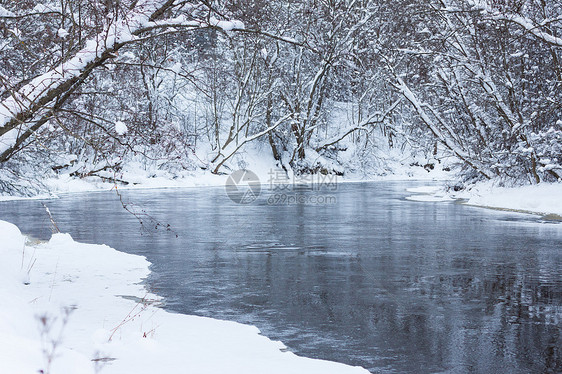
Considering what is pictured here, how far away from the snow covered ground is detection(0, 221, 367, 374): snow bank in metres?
18.7

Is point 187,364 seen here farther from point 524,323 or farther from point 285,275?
point 285,275

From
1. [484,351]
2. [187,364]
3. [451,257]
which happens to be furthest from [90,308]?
[451,257]

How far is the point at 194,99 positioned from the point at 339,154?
15.0 meters

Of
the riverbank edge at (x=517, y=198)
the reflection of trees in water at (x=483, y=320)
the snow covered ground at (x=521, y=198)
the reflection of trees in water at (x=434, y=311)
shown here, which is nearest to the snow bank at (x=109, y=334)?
the reflection of trees in water at (x=434, y=311)

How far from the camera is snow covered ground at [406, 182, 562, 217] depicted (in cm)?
2642

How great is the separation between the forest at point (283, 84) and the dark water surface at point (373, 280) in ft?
7.30

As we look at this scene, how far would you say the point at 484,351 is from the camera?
7.48 meters

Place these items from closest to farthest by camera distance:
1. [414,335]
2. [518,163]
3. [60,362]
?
[60,362]
[414,335]
[518,163]

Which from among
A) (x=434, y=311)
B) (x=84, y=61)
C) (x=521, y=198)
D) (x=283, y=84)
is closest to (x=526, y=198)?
(x=521, y=198)

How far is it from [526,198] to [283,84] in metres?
35.0

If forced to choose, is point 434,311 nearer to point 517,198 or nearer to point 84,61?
point 84,61

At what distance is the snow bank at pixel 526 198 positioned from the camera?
2636cm

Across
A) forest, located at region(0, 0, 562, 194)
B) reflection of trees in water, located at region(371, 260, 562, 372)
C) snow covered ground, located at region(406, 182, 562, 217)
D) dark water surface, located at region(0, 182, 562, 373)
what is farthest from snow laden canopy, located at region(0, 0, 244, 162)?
snow covered ground, located at region(406, 182, 562, 217)

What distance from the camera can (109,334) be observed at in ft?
25.7
